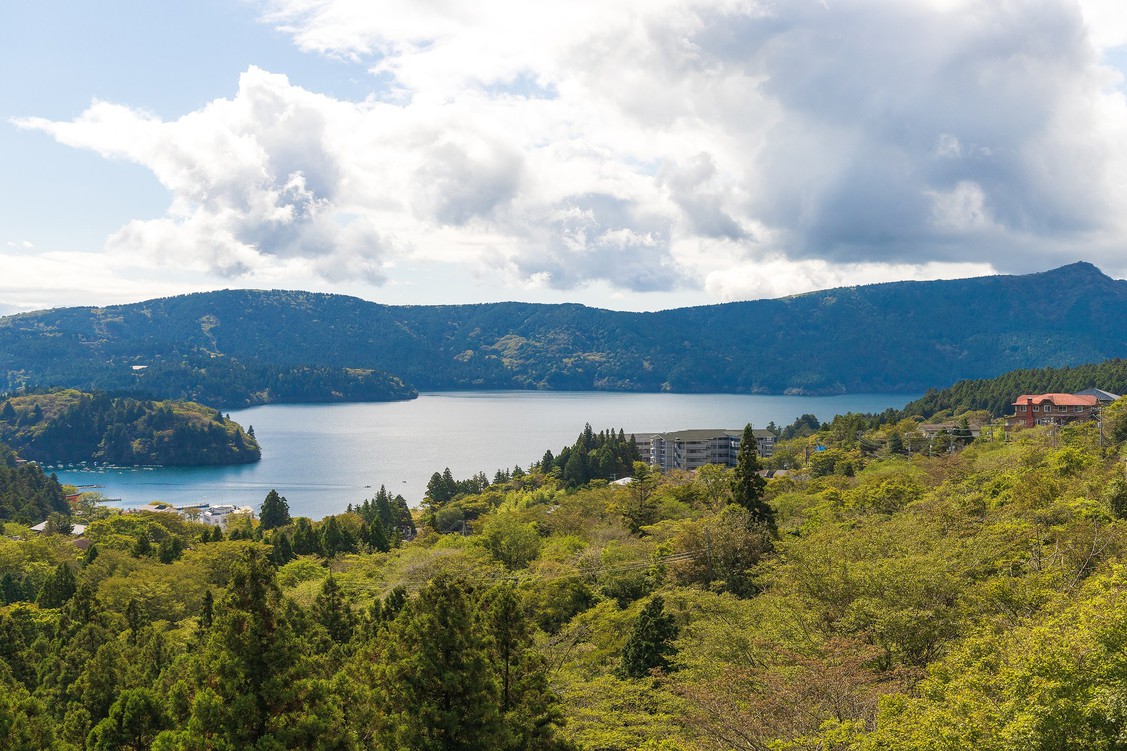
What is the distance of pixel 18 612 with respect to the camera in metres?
34.3

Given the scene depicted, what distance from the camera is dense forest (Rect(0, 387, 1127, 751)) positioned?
12641 millimetres

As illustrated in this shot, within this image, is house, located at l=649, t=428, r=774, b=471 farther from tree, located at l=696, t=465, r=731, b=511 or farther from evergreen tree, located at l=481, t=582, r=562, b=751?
evergreen tree, located at l=481, t=582, r=562, b=751

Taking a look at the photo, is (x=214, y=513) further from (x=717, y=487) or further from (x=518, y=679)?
(x=518, y=679)

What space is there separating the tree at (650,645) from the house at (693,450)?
65.3 m

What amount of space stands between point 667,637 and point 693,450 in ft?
223

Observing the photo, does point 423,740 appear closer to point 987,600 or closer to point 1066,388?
point 987,600

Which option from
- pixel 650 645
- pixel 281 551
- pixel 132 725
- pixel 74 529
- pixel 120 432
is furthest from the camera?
pixel 120 432

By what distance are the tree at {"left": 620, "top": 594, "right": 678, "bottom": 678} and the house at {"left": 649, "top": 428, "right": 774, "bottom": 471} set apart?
65.3m

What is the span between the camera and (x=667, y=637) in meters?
21.7

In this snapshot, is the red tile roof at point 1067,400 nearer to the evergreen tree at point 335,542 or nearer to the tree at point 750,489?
the tree at point 750,489

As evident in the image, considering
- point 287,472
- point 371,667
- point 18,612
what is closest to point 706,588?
point 371,667

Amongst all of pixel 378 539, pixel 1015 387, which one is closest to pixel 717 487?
pixel 378 539

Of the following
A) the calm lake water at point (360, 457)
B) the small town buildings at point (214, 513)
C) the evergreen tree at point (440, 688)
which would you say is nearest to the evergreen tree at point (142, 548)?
the small town buildings at point (214, 513)

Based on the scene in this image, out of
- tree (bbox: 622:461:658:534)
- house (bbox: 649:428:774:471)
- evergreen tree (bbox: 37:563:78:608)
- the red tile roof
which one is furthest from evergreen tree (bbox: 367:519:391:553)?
the red tile roof
